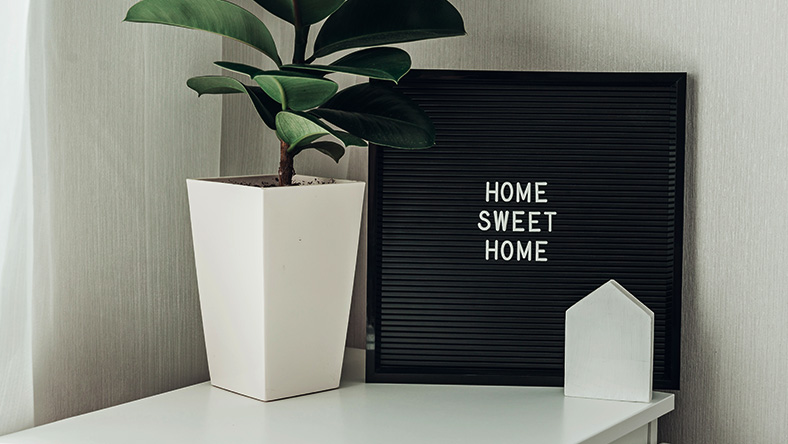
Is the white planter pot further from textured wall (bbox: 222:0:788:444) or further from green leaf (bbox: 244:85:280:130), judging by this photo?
textured wall (bbox: 222:0:788:444)

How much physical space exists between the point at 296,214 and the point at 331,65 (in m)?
0.18

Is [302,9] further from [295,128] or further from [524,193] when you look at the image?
[524,193]

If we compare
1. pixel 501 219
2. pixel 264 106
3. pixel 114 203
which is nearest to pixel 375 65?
pixel 264 106

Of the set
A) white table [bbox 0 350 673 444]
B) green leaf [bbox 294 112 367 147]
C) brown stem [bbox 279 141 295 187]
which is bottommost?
white table [bbox 0 350 673 444]

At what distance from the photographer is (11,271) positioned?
925mm

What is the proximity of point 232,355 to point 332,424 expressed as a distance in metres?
0.18

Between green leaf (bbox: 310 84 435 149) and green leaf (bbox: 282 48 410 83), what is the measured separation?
0.16ft

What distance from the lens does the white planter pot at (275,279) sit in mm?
977

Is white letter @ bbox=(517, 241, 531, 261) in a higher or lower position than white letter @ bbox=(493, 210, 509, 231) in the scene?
lower

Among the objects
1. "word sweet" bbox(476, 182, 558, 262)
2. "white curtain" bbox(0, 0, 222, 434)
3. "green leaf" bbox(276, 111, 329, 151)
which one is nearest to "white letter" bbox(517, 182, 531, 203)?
"word sweet" bbox(476, 182, 558, 262)

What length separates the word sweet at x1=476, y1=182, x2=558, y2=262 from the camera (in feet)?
3.58

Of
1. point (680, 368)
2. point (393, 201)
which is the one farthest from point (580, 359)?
point (393, 201)

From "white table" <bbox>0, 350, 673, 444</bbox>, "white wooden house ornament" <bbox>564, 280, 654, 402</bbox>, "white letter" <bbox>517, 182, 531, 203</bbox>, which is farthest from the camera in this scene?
"white letter" <bbox>517, 182, 531, 203</bbox>

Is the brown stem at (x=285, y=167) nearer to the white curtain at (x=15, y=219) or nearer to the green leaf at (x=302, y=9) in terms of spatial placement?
the green leaf at (x=302, y=9)
